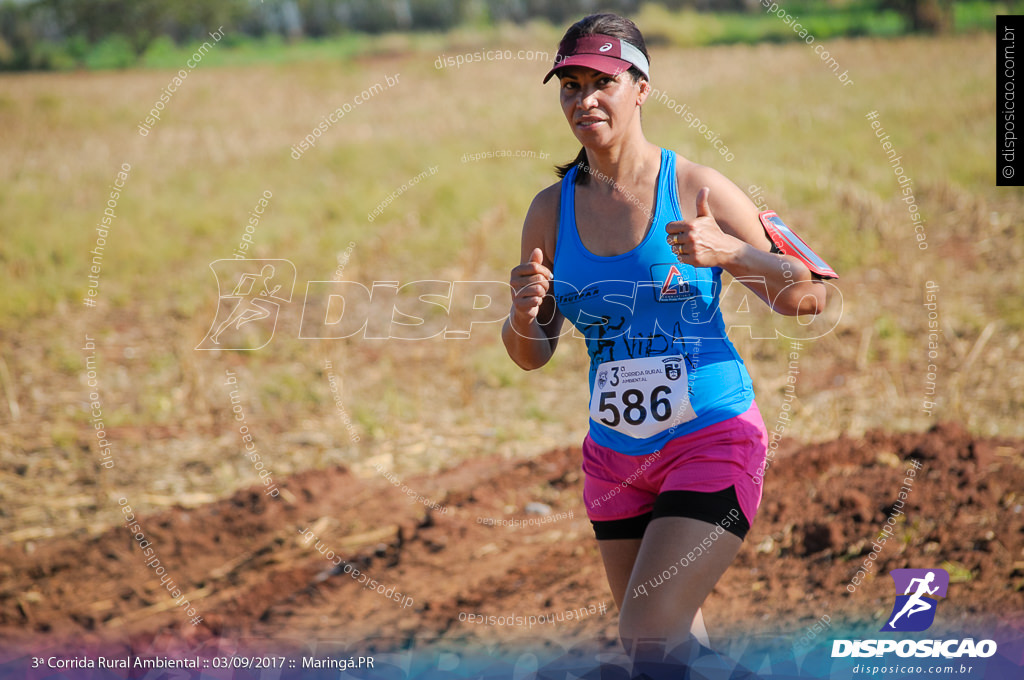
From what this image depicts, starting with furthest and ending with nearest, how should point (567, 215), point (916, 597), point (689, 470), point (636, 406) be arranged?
point (916, 597) → point (567, 215) → point (636, 406) → point (689, 470)

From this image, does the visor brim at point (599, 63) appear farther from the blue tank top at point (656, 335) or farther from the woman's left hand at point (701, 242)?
the woman's left hand at point (701, 242)

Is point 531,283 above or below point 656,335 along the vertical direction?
above

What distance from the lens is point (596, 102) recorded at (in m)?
2.61

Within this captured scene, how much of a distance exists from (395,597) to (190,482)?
7.11ft

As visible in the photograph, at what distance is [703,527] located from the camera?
242 centimetres

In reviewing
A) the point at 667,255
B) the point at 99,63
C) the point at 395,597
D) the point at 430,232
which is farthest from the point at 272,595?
the point at 99,63

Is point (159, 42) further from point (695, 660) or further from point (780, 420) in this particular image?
point (695, 660)

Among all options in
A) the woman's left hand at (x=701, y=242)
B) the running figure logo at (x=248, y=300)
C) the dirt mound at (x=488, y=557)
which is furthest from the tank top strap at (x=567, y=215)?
the running figure logo at (x=248, y=300)

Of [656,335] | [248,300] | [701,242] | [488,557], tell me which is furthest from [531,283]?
[248,300]

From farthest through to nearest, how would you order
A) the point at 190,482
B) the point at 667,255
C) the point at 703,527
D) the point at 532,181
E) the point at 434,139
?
the point at 434,139 < the point at 532,181 < the point at 190,482 < the point at 667,255 < the point at 703,527

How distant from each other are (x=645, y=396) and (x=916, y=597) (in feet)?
6.48

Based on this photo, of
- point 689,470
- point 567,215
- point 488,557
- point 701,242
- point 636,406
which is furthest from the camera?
point 488,557

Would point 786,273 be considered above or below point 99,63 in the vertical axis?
below

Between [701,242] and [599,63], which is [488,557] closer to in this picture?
[701,242]
